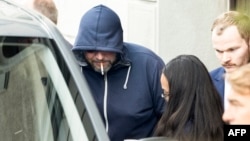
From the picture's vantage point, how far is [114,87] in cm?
382

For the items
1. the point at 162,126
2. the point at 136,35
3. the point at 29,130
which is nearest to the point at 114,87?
the point at 162,126

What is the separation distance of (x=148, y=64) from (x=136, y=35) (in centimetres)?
507

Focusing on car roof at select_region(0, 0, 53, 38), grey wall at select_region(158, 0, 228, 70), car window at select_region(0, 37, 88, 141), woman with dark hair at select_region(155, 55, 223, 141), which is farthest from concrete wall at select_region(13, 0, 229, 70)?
car window at select_region(0, 37, 88, 141)

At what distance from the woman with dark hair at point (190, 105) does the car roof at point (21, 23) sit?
70 cm

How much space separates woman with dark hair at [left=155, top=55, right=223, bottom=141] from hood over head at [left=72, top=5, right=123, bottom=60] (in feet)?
A: 1.78

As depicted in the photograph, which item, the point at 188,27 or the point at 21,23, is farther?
the point at 188,27

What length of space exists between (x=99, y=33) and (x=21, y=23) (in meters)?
0.92

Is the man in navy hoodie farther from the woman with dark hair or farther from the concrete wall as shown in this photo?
the concrete wall

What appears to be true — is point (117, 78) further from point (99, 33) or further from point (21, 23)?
point (21, 23)

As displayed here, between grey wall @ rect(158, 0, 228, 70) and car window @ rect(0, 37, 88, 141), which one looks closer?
car window @ rect(0, 37, 88, 141)

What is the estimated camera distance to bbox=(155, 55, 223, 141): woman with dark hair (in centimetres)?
307

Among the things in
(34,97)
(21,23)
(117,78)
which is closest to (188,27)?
(117,78)

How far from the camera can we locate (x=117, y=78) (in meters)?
3.84

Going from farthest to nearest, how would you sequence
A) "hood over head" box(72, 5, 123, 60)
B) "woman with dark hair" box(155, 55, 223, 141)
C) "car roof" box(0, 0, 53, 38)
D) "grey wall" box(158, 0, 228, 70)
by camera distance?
"grey wall" box(158, 0, 228, 70) < "hood over head" box(72, 5, 123, 60) < "woman with dark hair" box(155, 55, 223, 141) < "car roof" box(0, 0, 53, 38)
